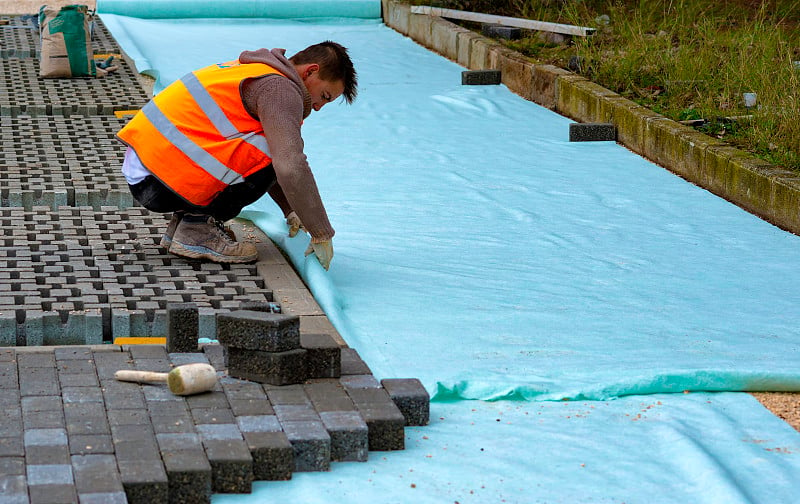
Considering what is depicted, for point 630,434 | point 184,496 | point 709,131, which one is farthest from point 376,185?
point 184,496

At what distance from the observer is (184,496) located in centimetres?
253

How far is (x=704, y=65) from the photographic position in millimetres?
7328

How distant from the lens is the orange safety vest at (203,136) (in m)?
4.11

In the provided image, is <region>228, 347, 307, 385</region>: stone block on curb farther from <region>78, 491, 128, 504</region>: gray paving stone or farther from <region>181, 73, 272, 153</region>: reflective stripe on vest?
<region>181, 73, 272, 153</region>: reflective stripe on vest

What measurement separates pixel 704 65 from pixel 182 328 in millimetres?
5108

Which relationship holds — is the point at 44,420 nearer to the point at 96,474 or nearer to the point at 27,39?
the point at 96,474

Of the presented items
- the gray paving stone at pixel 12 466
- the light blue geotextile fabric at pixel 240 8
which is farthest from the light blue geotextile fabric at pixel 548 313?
the light blue geotextile fabric at pixel 240 8

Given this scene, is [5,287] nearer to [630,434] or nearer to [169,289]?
[169,289]

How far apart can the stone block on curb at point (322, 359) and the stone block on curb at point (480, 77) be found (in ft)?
20.0

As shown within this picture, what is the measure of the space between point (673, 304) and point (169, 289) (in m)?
1.87

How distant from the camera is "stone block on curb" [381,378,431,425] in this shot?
3.02 metres

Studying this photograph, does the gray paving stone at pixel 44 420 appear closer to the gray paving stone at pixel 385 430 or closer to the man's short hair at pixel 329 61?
the gray paving stone at pixel 385 430

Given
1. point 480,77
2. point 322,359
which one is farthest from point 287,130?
point 480,77

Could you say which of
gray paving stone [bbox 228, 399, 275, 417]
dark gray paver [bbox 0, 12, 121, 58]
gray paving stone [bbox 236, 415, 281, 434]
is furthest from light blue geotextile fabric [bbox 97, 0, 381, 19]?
gray paving stone [bbox 236, 415, 281, 434]
